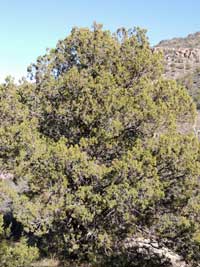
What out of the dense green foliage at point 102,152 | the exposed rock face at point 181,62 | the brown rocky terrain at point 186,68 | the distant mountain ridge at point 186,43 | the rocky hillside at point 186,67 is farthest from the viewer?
the distant mountain ridge at point 186,43

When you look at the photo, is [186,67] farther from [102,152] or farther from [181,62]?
[102,152]

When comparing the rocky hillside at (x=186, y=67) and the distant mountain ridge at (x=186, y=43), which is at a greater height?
the distant mountain ridge at (x=186, y=43)

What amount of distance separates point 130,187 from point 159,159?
133 centimetres

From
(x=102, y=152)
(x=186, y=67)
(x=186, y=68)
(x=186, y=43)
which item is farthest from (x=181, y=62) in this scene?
(x=102, y=152)

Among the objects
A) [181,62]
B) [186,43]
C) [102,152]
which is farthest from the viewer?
[186,43]

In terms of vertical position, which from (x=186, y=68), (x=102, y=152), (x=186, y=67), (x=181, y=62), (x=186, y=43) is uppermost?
(x=186, y=43)

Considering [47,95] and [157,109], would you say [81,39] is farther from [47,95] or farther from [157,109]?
[157,109]

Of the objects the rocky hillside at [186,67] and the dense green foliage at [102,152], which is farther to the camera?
the rocky hillside at [186,67]

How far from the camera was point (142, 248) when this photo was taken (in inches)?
567

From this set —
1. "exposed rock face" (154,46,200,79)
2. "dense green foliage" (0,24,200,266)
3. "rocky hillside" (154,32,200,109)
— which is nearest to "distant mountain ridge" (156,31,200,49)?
"exposed rock face" (154,46,200,79)

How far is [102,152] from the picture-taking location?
12766mm

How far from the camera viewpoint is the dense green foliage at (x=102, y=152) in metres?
11.5

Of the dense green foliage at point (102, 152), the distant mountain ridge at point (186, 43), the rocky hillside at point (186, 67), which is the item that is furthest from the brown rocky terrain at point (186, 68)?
the dense green foliage at point (102, 152)

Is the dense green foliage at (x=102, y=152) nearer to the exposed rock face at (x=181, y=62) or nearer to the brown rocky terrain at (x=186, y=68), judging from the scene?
the brown rocky terrain at (x=186, y=68)
